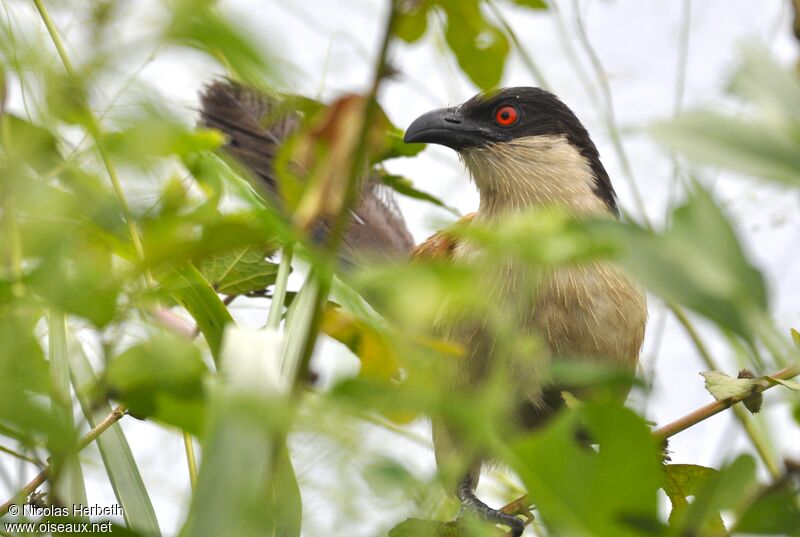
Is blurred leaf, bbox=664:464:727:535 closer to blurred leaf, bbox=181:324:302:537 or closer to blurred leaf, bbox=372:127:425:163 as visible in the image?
blurred leaf, bbox=181:324:302:537

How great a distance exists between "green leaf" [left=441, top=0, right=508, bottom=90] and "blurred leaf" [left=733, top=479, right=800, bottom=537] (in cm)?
58

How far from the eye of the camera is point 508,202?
2.58 meters

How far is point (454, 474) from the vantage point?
1.32 feet

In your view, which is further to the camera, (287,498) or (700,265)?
(287,498)

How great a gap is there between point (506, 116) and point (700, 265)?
237 centimetres

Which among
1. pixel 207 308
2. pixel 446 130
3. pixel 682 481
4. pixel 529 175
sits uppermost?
pixel 446 130

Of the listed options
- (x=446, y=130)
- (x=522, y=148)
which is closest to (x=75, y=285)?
(x=446, y=130)

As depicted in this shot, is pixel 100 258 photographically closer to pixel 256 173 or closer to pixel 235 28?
pixel 235 28

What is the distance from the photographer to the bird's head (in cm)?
255

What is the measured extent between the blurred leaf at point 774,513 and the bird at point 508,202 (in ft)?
3.83

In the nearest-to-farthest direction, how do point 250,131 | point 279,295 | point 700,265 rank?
point 700,265 → point 279,295 → point 250,131

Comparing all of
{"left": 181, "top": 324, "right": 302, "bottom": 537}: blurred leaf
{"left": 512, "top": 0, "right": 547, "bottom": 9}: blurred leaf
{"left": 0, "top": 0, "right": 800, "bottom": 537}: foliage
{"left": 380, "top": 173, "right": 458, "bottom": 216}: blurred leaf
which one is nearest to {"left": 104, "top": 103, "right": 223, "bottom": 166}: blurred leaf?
{"left": 0, "top": 0, "right": 800, "bottom": 537}: foliage

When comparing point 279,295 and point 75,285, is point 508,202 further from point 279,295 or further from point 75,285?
point 75,285

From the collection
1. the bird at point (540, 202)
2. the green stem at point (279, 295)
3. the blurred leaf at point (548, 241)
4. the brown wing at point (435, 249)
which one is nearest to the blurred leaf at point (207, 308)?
the green stem at point (279, 295)
